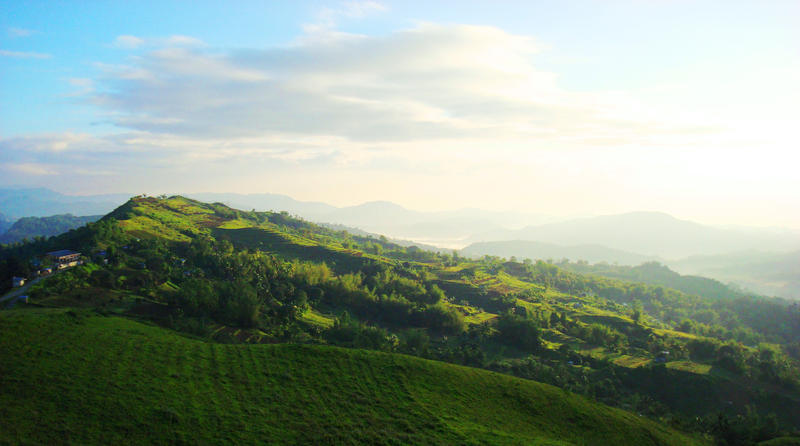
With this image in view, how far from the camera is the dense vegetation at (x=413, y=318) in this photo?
56.4m

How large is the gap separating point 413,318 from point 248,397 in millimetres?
61865

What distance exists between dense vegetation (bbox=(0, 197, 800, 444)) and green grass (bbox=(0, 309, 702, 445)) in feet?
37.5

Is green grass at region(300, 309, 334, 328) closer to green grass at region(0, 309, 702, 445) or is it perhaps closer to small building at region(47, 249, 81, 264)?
green grass at region(0, 309, 702, 445)

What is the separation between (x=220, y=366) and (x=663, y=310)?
19273 centimetres

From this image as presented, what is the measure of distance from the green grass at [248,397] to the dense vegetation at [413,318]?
1144cm

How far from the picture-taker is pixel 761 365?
7656cm

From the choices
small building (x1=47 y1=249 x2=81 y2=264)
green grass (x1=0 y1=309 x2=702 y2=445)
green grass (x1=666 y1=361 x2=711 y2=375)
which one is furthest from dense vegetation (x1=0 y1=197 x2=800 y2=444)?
green grass (x1=0 y1=309 x2=702 y2=445)

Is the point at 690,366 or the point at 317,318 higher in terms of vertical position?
the point at 317,318

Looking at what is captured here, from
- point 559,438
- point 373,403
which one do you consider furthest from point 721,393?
point 373,403

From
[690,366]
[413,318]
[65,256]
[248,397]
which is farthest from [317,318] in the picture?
[690,366]

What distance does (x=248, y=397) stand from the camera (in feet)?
112

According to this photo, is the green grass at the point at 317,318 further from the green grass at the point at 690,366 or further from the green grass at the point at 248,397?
the green grass at the point at 690,366

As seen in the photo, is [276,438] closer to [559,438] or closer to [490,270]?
[559,438]

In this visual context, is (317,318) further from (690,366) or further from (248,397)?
(690,366)
